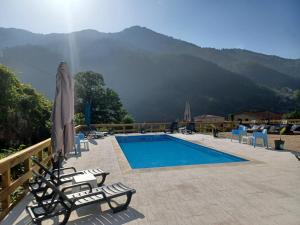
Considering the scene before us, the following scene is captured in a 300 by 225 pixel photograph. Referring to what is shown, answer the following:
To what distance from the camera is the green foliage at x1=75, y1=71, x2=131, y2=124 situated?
30.1 metres

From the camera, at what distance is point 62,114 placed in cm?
384

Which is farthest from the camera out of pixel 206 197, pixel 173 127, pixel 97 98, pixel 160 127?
pixel 97 98

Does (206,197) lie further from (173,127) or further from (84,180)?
(173,127)

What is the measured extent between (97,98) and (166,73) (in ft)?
146

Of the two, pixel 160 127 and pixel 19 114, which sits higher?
pixel 19 114

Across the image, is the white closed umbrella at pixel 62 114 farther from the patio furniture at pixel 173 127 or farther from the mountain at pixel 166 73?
the mountain at pixel 166 73

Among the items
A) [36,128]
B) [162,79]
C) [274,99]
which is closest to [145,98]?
[162,79]

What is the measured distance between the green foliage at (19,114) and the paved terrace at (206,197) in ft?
16.7

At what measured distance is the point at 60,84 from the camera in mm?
3867

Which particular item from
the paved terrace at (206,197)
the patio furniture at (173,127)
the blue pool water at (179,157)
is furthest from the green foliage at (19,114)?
the patio furniture at (173,127)

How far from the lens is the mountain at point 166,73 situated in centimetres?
5853

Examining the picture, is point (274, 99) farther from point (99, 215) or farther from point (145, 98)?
point (99, 215)

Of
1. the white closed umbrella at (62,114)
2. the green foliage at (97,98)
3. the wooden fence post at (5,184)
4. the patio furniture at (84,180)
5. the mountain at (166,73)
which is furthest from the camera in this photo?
the mountain at (166,73)

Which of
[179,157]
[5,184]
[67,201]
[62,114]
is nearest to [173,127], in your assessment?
[179,157]
